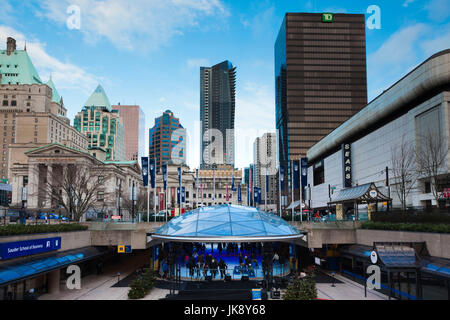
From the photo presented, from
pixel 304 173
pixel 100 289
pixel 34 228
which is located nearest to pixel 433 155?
pixel 304 173

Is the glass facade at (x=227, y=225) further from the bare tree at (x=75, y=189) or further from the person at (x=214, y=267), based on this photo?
the bare tree at (x=75, y=189)

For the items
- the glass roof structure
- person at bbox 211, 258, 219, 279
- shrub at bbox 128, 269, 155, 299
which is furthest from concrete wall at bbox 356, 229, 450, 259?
shrub at bbox 128, 269, 155, 299

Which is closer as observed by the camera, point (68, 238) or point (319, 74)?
point (68, 238)

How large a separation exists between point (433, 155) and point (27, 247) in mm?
39262

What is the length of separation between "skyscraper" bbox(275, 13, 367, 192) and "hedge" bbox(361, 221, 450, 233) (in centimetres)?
11184

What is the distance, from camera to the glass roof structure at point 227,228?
25.6 m

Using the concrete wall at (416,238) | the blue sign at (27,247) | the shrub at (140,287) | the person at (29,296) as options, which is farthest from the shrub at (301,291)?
the blue sign at (27,247)

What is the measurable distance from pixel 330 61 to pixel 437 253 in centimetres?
13795

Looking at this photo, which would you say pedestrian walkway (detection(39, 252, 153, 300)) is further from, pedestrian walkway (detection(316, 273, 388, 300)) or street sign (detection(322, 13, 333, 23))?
street sign (detection(322, 13, 333, 23))

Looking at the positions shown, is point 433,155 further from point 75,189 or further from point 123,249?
point 75,189

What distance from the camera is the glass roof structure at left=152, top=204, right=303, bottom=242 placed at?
25.6 metres

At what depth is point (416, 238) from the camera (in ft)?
82.2
